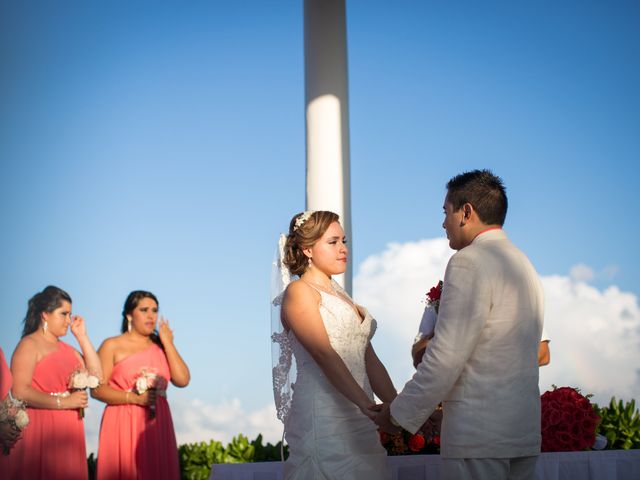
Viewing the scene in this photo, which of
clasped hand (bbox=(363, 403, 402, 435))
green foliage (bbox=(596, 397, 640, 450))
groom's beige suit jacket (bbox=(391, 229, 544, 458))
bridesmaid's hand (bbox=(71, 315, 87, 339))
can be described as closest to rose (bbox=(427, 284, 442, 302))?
clasped hand (bbox=(363, 403, 402, 435))

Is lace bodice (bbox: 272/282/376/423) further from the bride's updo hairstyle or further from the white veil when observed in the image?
the bride's updo hairstyle

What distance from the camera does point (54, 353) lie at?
19.3 feet

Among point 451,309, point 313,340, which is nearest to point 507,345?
point 451,309

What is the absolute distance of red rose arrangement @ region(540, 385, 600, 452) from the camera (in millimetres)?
4277

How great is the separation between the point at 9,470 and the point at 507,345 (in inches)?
140

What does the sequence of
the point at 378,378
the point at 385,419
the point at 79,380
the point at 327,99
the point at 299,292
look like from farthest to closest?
the point at 327,99 < the point at 79,380 < the point at 378,378 < the point at 299,292 < the point at 385,419

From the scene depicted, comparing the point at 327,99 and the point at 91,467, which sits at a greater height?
the point at 327,99

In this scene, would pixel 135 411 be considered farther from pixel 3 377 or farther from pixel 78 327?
pixel 3 377

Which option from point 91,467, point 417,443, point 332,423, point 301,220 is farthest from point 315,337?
point 91,467

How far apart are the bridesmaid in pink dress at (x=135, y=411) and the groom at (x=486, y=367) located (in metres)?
3.73

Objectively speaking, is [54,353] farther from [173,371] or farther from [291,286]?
[291,286]

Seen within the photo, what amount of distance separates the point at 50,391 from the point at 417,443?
2.87 metres

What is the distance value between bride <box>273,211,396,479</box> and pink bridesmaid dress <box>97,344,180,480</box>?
2716 millimetres

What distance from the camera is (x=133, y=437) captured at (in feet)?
20.9
